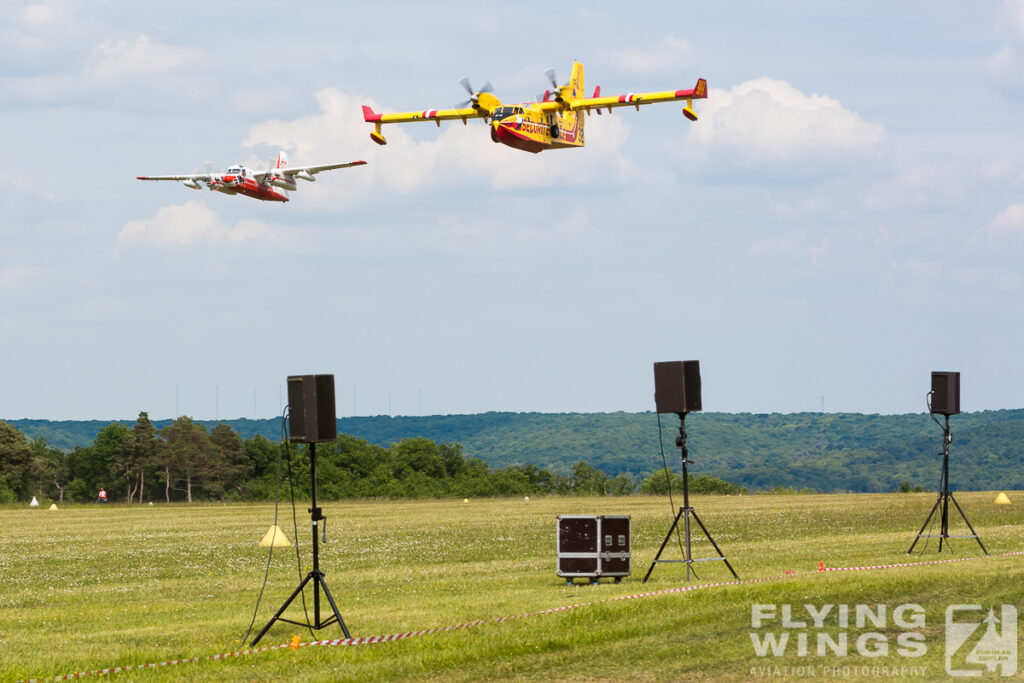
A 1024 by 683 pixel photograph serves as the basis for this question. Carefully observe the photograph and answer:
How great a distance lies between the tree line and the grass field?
8335 cm

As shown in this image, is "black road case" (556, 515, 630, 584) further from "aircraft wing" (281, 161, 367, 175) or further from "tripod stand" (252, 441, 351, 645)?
"aircraft wing" (281, 161, 367, 175)

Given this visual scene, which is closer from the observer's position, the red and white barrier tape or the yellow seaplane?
the red and white barrier tape

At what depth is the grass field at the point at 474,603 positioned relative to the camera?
48.7ft

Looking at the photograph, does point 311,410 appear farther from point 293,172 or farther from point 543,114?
point 293,172

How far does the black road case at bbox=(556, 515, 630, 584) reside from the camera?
70.1 feet

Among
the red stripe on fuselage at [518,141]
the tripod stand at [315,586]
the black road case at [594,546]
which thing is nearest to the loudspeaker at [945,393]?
the black road case at [594,546]

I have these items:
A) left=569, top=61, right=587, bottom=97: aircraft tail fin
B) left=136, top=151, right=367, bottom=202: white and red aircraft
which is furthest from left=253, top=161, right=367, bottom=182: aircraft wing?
left=569, top=61, right=587, bottom=97: aircraft tail fin

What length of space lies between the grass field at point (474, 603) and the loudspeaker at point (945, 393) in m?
2.93

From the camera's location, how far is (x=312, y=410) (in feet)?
51.1

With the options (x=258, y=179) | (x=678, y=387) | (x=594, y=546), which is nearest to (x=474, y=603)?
(x=594, y=546)

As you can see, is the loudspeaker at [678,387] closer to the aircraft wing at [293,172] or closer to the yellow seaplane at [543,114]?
the yellow seaplane at [543,114]

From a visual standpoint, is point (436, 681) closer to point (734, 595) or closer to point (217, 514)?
point (734, 595)

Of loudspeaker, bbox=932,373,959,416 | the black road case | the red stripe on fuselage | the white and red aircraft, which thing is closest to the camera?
the black road case

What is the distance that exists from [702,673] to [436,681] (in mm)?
3049
